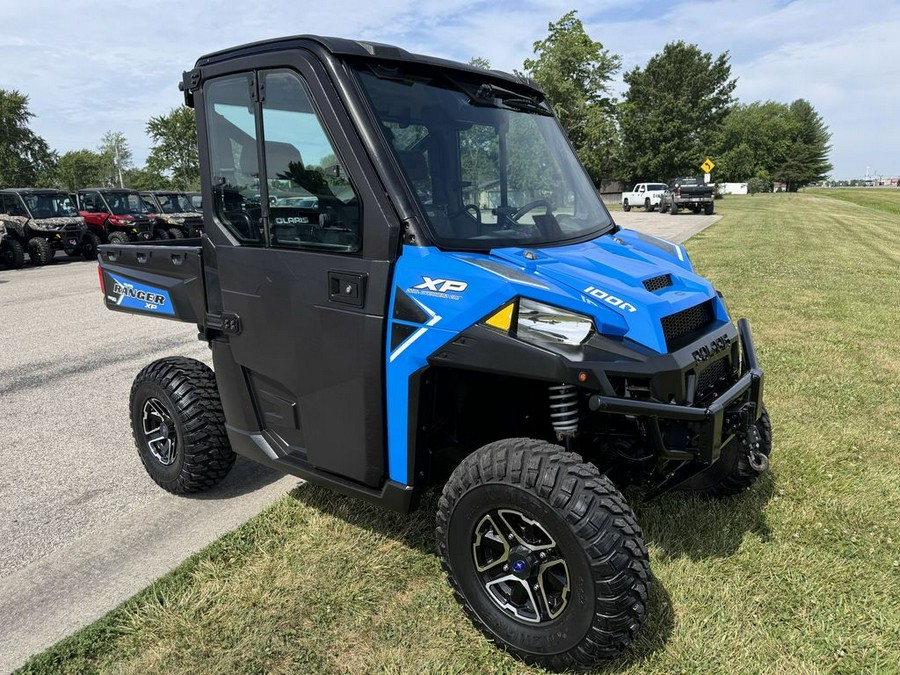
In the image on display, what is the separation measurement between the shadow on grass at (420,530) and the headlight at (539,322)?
3.74ft

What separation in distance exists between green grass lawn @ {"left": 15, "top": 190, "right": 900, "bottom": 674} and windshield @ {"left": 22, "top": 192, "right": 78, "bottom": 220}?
1707 cm

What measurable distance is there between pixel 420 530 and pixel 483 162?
1.92m

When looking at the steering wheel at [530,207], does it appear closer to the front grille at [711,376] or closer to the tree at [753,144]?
the front grille at [711,376]

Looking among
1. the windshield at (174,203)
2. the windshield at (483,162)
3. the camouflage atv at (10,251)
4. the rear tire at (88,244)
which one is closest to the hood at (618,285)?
the windshield at (483,162)

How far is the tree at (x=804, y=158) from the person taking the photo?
91562mm

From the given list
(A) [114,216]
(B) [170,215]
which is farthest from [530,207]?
(B) [170,215]

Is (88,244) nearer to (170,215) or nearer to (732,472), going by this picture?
(170,215)

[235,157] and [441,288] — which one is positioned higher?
[235,157]

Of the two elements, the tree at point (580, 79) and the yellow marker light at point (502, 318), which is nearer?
the yellow marker light at point (502, 318)

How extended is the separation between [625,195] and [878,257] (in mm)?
27708

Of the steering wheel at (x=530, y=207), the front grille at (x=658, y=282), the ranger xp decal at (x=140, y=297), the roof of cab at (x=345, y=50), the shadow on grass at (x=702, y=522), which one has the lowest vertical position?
the shadow on grass at (x=702, y=522)

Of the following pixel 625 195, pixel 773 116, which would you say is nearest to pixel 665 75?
pixel 625 195

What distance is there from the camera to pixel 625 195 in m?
41.4

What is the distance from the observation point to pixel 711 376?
283 centimetres
